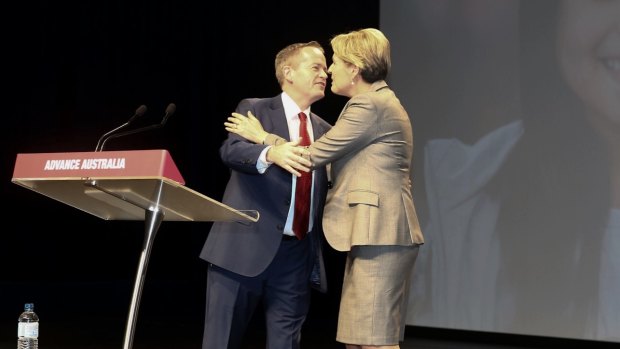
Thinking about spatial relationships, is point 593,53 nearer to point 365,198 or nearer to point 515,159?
point 515,159

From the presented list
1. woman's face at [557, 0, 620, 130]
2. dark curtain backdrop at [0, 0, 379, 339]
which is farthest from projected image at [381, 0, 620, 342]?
dark curtain backdrop at [0, 0, 379, 339]

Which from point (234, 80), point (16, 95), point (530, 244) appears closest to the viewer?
point (530, 244)

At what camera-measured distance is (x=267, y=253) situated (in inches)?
123

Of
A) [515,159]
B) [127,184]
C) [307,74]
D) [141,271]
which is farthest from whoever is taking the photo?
[515,159]

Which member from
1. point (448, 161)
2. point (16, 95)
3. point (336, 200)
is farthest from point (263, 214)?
point (16, 95)

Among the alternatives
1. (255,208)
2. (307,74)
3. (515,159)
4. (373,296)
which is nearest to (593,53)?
(515,159)

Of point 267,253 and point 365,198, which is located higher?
point 365,198

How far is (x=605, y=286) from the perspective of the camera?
587cm

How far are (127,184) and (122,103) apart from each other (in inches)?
237

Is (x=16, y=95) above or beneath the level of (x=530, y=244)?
above

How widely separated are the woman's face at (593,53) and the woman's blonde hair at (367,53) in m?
3.33

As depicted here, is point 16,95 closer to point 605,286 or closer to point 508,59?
point 508,59

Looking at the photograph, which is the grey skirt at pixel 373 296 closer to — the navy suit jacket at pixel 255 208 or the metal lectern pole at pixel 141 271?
the navy suit jacket at pixel 255 208

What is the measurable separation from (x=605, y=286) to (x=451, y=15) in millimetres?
2203
